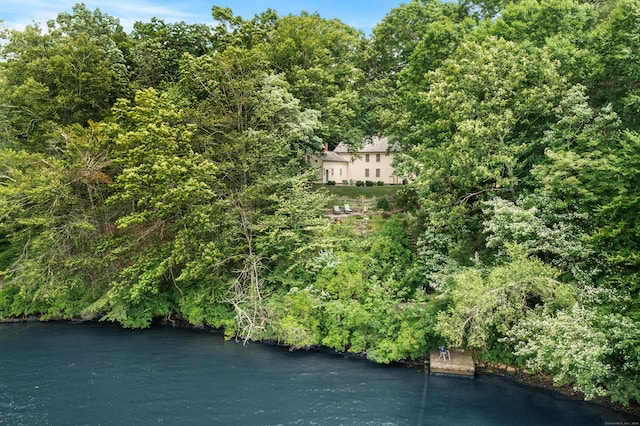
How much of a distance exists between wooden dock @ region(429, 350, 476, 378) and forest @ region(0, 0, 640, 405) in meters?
0.80

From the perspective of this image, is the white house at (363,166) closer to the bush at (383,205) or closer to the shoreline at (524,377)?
the bush at (383,205)

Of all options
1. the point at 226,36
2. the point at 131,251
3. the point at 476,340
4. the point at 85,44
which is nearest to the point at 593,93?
the point at 476,340

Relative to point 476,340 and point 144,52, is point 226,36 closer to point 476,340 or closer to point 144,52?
point 144,52

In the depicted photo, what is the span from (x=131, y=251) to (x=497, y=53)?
73.5 ft

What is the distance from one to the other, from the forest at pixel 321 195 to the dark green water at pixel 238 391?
1350mm

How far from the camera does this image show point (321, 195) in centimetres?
2523

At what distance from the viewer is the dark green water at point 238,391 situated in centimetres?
1509

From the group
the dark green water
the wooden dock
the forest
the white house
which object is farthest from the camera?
the white house

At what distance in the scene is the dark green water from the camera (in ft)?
49.5

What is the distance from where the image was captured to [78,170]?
76.5 ft

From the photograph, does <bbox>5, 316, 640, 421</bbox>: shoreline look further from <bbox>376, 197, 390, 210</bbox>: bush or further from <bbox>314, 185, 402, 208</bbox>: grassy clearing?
<bbox>314, 185, 402, 208</bbox>: grassy clearing

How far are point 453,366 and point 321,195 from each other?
39.6 ft

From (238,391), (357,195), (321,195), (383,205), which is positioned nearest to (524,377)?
(238,391)

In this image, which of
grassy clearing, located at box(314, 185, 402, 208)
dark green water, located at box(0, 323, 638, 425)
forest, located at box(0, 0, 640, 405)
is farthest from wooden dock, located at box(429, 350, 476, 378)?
grassy clearing, located at box(314, 185, 402, 208)
